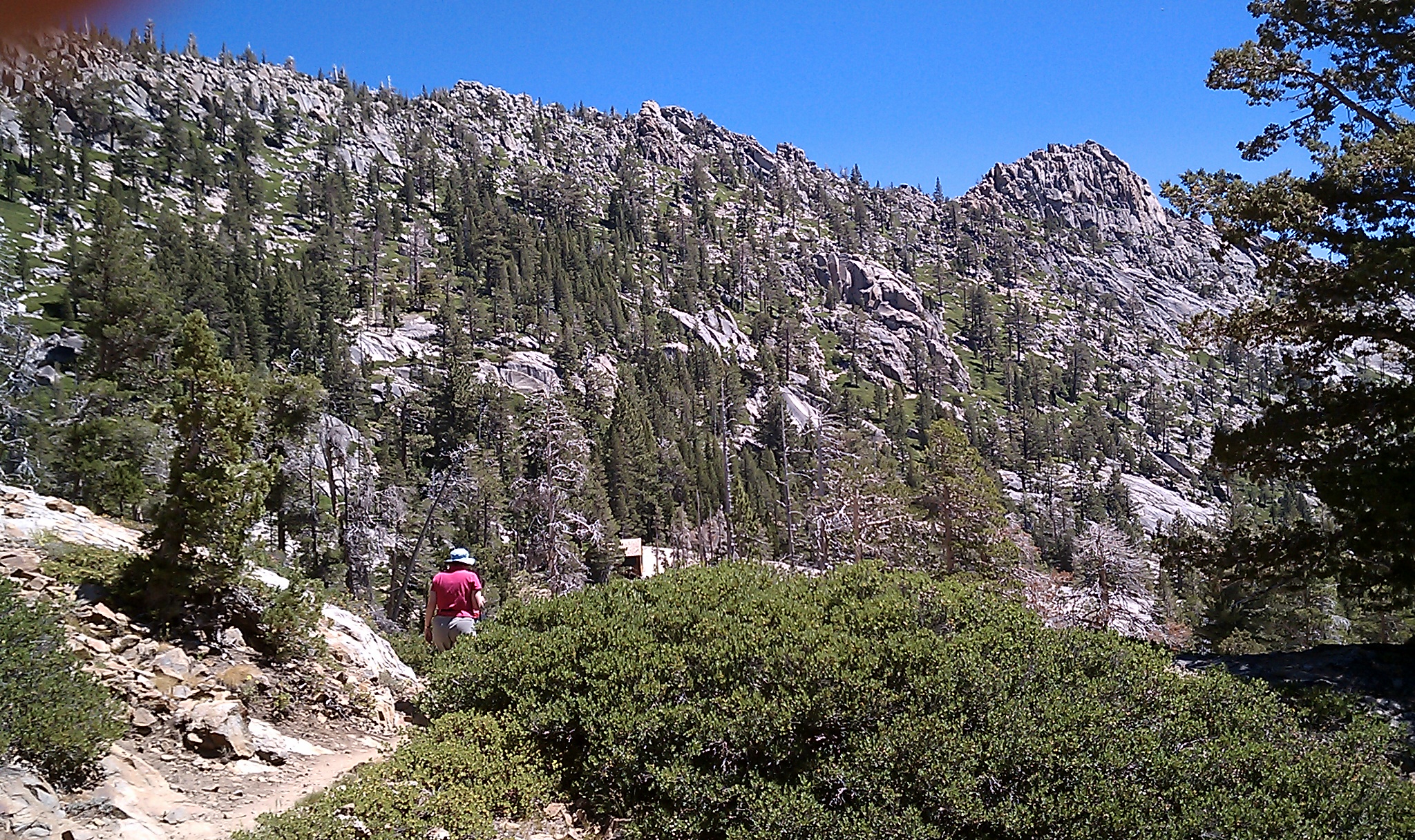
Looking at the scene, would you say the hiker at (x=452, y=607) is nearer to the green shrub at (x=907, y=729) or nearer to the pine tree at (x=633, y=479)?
the green shrub at (x=907, y=729)

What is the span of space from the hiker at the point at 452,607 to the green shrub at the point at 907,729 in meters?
1.31

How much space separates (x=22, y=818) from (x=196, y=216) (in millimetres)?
127953

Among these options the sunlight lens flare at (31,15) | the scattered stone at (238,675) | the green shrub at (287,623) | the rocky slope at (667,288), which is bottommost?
the scattered stone at (238,675)

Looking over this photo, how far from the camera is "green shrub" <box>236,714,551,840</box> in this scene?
580cm

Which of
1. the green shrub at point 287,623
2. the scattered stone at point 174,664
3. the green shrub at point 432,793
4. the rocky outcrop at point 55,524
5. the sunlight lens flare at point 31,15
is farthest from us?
the rocky outcrop at point 55,524

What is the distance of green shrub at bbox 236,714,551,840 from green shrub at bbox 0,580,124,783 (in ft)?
4.85

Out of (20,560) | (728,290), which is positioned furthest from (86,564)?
(728,290)

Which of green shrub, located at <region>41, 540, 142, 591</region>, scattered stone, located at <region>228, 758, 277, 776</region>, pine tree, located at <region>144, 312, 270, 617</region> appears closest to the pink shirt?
pine tree, located at <region>144, 312, 270, 617</region>

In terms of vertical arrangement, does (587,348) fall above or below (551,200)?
below

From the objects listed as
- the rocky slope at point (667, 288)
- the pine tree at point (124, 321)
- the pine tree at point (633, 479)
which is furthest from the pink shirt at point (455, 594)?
the rocky slope at point (667, 288)

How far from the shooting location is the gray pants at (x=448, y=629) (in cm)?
995

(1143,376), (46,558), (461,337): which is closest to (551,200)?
(461,337)

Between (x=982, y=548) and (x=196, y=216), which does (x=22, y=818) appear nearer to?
(x=982, y=548)

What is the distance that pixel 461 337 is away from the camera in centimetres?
8062
